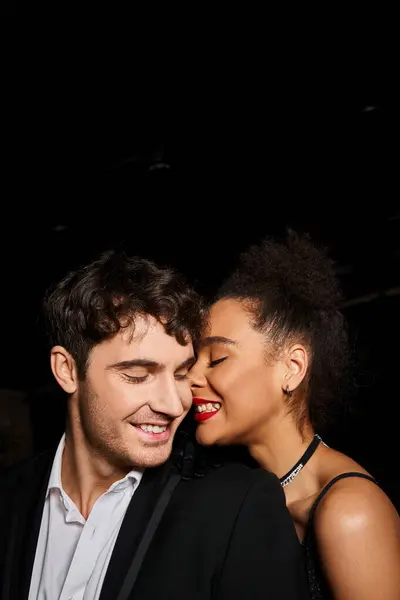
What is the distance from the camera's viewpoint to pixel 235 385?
2070 millimetres

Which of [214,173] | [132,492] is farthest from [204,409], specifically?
[214,173]

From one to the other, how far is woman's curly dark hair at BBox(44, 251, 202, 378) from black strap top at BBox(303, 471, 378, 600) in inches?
23.8

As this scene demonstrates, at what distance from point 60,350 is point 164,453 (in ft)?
1.41

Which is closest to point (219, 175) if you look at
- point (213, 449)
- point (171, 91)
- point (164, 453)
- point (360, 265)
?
point (171, 91)

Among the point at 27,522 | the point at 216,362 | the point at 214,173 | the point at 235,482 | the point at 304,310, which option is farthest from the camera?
the point at 214,173

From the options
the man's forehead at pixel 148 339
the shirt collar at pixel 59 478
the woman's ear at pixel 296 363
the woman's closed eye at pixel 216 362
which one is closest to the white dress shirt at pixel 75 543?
the shirt collar at pixel 59 478

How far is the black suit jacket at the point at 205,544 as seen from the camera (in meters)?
1.55

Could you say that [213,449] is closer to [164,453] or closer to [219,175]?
[164,453]

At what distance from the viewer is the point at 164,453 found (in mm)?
1727

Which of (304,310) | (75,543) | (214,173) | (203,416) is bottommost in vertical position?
(75,543)

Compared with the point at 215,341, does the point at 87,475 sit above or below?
below

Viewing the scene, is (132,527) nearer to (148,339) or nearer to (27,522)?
(27,522)

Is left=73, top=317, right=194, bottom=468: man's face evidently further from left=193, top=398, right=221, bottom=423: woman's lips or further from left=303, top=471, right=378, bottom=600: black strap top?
left=303, top=471, right=378, bottom=600: black strap top

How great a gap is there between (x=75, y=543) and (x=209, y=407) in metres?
0.61
